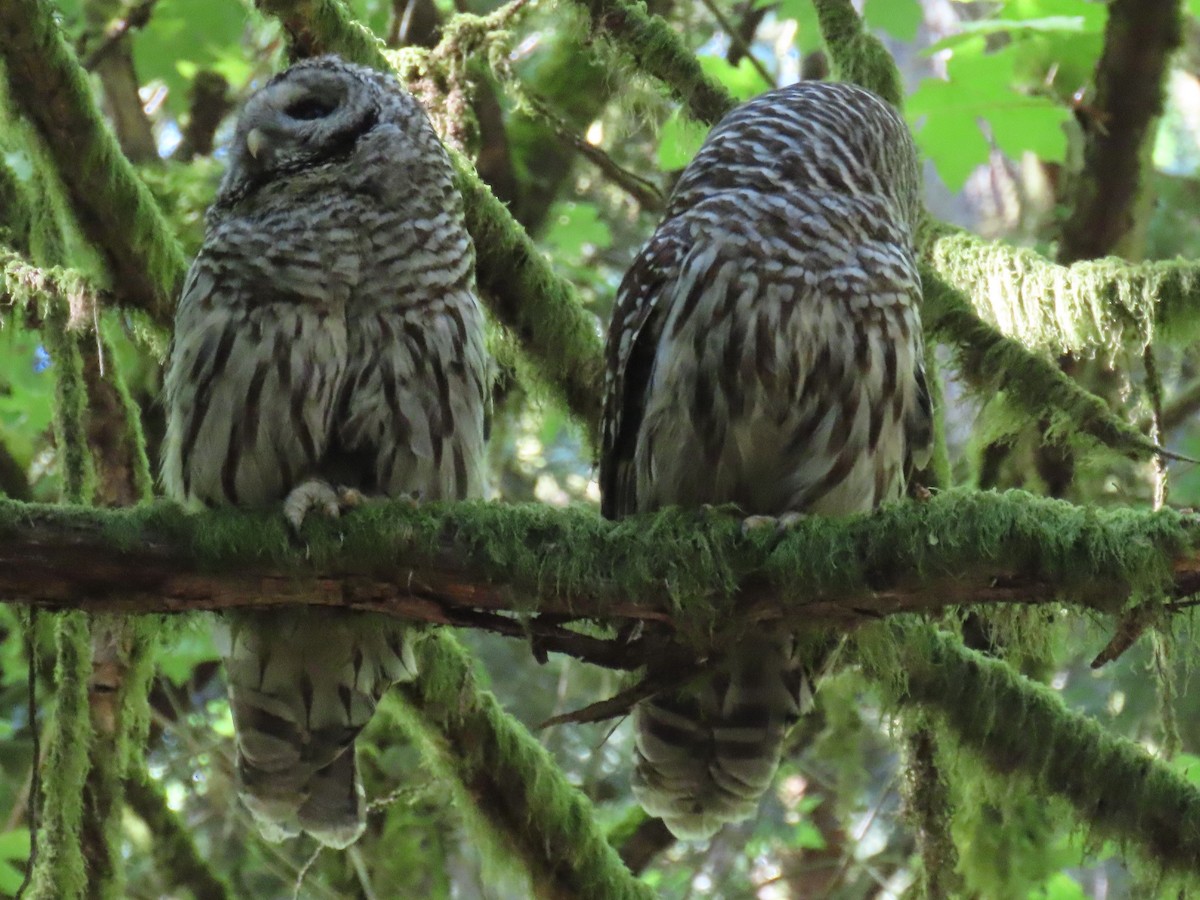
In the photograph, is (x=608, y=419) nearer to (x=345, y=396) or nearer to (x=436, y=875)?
(x=345, y=396)

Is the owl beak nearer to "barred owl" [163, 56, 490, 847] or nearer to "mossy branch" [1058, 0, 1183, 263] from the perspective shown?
"barred owl" [163, 56, 490, 847]

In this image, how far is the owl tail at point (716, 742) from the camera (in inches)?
142

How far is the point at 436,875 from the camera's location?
567 cm

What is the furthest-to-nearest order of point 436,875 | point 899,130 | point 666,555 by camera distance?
1. point 436,875
2. point 899,130
3. point 666,555

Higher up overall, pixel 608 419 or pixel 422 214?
pixel 422 214

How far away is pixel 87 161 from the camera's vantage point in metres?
3.95

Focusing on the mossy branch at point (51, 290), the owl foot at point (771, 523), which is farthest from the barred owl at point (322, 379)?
the owl foot at point (771, 523)

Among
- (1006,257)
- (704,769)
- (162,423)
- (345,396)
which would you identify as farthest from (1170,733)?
(162,423)

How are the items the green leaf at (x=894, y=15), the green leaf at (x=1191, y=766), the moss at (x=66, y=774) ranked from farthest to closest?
the green leaf at (x=894, y=15) → the green leaf at (x=1191, y=766) → the moss at (x=66, y=774)

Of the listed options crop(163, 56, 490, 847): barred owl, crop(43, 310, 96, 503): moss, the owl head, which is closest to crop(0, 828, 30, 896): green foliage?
crop(43, 310, 96, 503): moss

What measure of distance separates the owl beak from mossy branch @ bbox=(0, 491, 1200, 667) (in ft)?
3.83

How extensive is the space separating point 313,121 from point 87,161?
0.66m

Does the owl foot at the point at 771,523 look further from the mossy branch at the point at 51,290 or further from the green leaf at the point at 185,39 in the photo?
the green leaf at the point at 185,39

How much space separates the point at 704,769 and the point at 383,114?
184 cm
